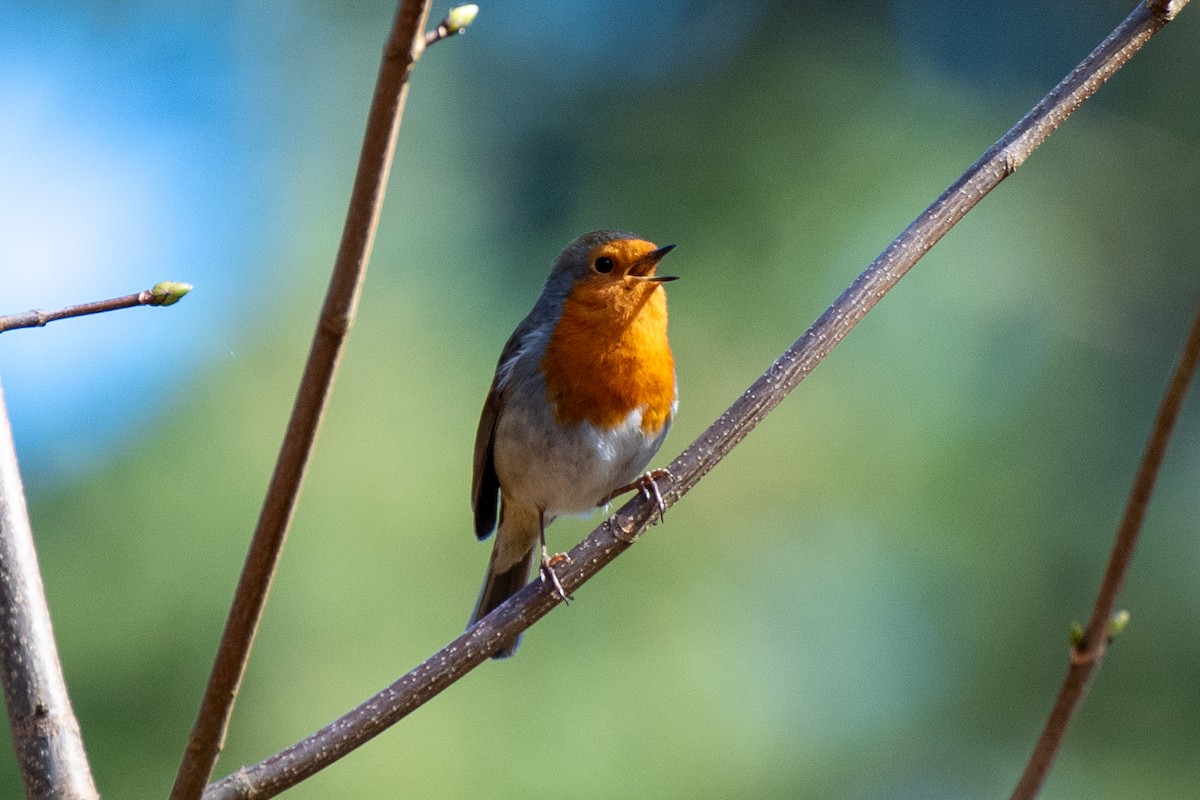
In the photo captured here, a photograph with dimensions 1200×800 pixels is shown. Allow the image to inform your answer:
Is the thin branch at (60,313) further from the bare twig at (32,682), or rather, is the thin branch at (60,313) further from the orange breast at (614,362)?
the orange breast at (614,362)

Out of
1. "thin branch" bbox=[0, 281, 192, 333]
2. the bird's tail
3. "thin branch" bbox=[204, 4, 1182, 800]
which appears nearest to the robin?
the bird's tail

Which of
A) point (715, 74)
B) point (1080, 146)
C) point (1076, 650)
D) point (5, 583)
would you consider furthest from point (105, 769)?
point (1080, 146)

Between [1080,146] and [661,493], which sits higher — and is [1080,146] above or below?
above

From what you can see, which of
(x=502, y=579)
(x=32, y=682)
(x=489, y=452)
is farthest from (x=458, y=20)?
(x=502, y=579)

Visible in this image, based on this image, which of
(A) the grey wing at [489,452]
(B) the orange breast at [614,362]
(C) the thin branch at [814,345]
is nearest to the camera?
(C) the thin branch at [814,345]

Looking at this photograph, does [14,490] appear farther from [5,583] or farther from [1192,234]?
[1192,234]

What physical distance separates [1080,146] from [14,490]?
705cm

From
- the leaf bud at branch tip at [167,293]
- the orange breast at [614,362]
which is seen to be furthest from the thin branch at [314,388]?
the orange breast at [614,362]

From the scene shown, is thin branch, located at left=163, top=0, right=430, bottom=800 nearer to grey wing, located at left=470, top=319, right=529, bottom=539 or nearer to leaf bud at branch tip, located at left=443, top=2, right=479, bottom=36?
leaf bud at branch tip, located at left=443, top=2, right=479, bottom=36

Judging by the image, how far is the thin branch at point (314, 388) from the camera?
1.41 meters

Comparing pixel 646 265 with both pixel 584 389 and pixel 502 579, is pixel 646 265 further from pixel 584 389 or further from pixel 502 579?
pixel 502 579

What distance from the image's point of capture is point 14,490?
1.87m

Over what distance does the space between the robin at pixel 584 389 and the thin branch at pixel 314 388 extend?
201 centimetres

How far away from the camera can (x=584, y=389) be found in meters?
3.87
